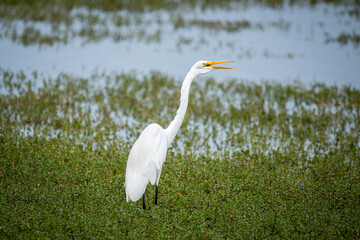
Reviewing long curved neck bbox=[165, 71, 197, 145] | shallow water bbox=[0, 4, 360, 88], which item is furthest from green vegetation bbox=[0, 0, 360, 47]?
long curved neck bbox=[165, 71, 197, 145]

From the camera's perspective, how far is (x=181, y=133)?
862cm

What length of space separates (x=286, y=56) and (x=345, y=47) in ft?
9.34

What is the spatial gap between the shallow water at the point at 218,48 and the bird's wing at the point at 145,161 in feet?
25.8

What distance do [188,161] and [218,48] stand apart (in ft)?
35.7

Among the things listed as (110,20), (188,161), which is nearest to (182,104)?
(188,161)

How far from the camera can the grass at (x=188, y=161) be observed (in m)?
5.02

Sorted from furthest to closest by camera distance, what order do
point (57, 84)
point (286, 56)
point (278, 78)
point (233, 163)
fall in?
point (286, 56) < point (278, 78) < point (57, 84) < point (233, 163)

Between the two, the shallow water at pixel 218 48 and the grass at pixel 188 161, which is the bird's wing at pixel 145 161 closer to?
the grass at pixel 188 161

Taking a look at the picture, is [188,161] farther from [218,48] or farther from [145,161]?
[218,48]

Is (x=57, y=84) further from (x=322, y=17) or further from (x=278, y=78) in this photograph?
(x=322, y=17)

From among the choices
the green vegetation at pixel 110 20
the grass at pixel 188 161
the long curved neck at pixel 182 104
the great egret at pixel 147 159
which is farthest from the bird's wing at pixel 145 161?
the green vegetation at pixel 110 20

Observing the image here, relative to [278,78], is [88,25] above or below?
above

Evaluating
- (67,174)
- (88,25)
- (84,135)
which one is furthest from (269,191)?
(88,25)

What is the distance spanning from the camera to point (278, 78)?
Answer: 1354 centimetres
